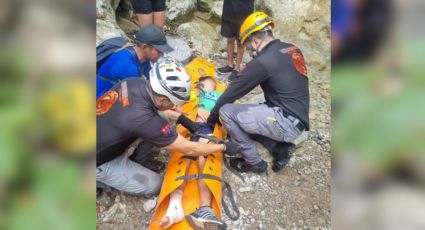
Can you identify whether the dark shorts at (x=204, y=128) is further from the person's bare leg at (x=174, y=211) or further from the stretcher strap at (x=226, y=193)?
the person's bare leg at (x=174, y=211)

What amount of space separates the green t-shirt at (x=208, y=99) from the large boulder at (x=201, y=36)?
180cm

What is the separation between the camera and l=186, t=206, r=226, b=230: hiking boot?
8.08ft

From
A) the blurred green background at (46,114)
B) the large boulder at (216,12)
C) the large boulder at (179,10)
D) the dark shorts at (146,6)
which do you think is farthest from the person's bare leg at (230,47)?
the blurred green background at (46,114)

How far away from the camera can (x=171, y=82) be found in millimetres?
2461

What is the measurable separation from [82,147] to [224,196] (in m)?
2.34

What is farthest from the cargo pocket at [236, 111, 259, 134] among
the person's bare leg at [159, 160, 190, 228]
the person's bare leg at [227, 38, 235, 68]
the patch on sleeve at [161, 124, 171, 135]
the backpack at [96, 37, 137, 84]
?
the person's bare leg at [227, 38, 235, 68]

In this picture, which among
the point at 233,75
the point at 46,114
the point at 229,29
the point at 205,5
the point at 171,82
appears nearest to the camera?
the point at 46,114

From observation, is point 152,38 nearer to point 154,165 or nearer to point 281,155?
point 154,165

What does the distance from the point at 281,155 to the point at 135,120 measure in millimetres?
1516

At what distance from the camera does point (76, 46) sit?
683 millimetres

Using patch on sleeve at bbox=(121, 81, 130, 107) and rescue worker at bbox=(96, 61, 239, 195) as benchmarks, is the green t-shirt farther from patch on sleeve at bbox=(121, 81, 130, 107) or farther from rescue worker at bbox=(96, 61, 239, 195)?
patch on sleeve at bbox=(121, 81, 130, 107)

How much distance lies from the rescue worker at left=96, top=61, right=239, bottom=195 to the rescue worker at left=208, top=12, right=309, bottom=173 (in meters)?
0.57

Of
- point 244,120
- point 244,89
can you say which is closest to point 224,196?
point 244,120

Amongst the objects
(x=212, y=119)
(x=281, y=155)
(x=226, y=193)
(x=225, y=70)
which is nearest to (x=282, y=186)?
(x=281, y=155)
